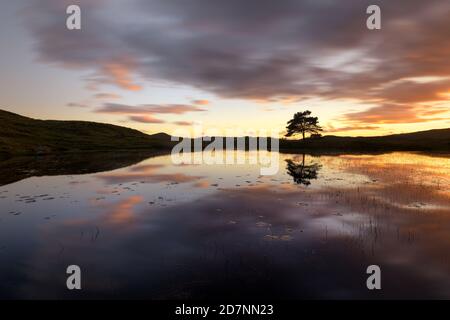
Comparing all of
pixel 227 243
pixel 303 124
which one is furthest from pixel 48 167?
pixel 303 124

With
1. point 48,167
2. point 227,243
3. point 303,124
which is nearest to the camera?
point 227,243

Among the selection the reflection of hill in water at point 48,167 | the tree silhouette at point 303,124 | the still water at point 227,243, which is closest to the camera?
the still water at point 227,243

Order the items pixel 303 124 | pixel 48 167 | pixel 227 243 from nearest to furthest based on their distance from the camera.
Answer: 1. pixel 227 243
2. pixel 48 167
3. pixel 303 124

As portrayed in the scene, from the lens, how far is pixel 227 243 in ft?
44.9

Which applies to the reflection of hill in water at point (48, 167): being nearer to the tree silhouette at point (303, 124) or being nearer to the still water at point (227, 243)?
the still water at point (227, 243)

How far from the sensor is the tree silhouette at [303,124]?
362 feet

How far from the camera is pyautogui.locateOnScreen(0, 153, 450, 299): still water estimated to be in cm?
966

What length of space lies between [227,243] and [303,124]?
10226cm

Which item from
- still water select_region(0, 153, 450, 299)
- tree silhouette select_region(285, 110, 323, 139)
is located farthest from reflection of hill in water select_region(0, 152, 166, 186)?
tree silhouette select_region(285, 110, 323, 139)

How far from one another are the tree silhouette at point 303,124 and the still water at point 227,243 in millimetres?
85784

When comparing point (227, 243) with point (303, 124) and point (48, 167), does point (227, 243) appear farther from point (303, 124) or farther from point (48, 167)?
point (303, 124)

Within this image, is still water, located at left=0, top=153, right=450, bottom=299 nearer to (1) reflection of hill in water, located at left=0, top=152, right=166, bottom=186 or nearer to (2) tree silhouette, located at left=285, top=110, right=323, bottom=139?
(1) reflection of hill in water, located at left=0, top=152, right=166, bottom=186

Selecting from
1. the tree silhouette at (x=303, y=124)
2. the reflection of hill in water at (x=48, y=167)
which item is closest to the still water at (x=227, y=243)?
the reflection of hill in water at (x=48, y=167)

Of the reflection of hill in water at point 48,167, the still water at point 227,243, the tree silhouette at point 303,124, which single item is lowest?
the still water at point 227,243
